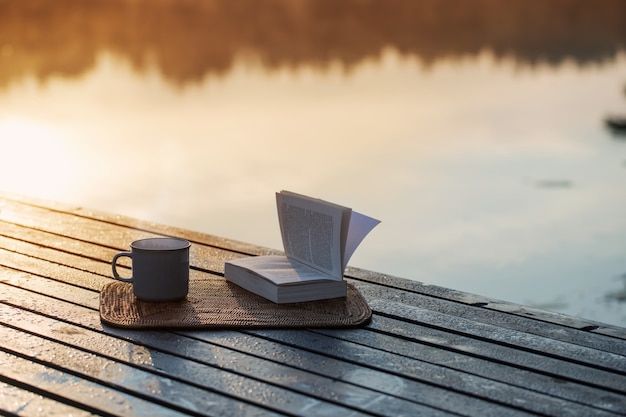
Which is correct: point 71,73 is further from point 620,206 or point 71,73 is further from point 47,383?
point 47,383

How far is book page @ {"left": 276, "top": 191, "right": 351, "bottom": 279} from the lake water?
2.85m

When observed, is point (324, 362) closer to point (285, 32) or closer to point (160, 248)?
point (160, 248)

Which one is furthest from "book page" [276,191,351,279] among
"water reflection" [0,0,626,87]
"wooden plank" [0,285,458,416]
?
"water reflection" [0,0,626,87]

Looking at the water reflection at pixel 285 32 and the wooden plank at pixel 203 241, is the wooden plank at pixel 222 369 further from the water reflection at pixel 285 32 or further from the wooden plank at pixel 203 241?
the water reflection at pixel 285 32

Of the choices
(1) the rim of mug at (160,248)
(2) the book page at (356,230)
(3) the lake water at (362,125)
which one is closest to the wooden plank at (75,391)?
(1) the rim of mug at (160,248)

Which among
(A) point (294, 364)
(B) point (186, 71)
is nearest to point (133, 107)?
(B) point (186, 71)

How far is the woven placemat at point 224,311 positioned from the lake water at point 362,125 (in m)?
2.92

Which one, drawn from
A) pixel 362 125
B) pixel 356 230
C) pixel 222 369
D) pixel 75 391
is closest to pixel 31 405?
pixel 75 391

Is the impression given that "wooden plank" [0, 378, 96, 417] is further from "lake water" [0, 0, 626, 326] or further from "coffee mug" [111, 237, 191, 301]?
"lake water" [0, 0, 626, 326]

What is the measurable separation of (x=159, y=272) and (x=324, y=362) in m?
0.35

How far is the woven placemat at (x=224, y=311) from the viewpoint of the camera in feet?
5.05

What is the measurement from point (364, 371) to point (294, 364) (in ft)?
0.33

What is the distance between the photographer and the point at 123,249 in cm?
207

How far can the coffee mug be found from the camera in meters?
1.60
